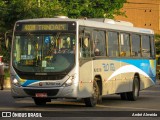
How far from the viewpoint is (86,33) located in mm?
22125

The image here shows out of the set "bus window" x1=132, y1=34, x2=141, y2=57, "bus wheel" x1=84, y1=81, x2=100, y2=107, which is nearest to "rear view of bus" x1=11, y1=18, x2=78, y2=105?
"bus wheel" x1=84, y1=81, x2=100, y2=107

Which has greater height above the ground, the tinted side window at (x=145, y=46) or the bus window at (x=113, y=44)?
the bus window at (x=113, y=44)

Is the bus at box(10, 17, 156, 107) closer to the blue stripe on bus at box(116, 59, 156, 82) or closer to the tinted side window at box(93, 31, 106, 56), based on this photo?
the tinted side window at box(93, 31, 106, 56)

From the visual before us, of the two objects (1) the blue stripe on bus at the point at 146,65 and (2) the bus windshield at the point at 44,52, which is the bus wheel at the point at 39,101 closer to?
(2) the bus windshield at the point at 44,52

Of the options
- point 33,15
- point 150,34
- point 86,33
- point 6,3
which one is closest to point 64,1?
point 6,3

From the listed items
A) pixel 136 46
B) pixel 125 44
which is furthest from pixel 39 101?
pixel 136 46

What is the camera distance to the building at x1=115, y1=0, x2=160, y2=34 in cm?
12025

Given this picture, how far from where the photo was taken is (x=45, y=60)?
21.5m

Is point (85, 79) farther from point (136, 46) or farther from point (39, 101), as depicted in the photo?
point (136, 46)

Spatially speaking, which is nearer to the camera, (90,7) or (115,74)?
(115,74)

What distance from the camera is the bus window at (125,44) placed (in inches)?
1002

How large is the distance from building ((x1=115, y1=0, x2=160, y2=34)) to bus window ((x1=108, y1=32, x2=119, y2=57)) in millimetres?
95162

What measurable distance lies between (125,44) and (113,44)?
1389 mm

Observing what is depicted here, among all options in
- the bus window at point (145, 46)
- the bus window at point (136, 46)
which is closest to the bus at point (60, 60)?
the bus window at point (136, 46)
